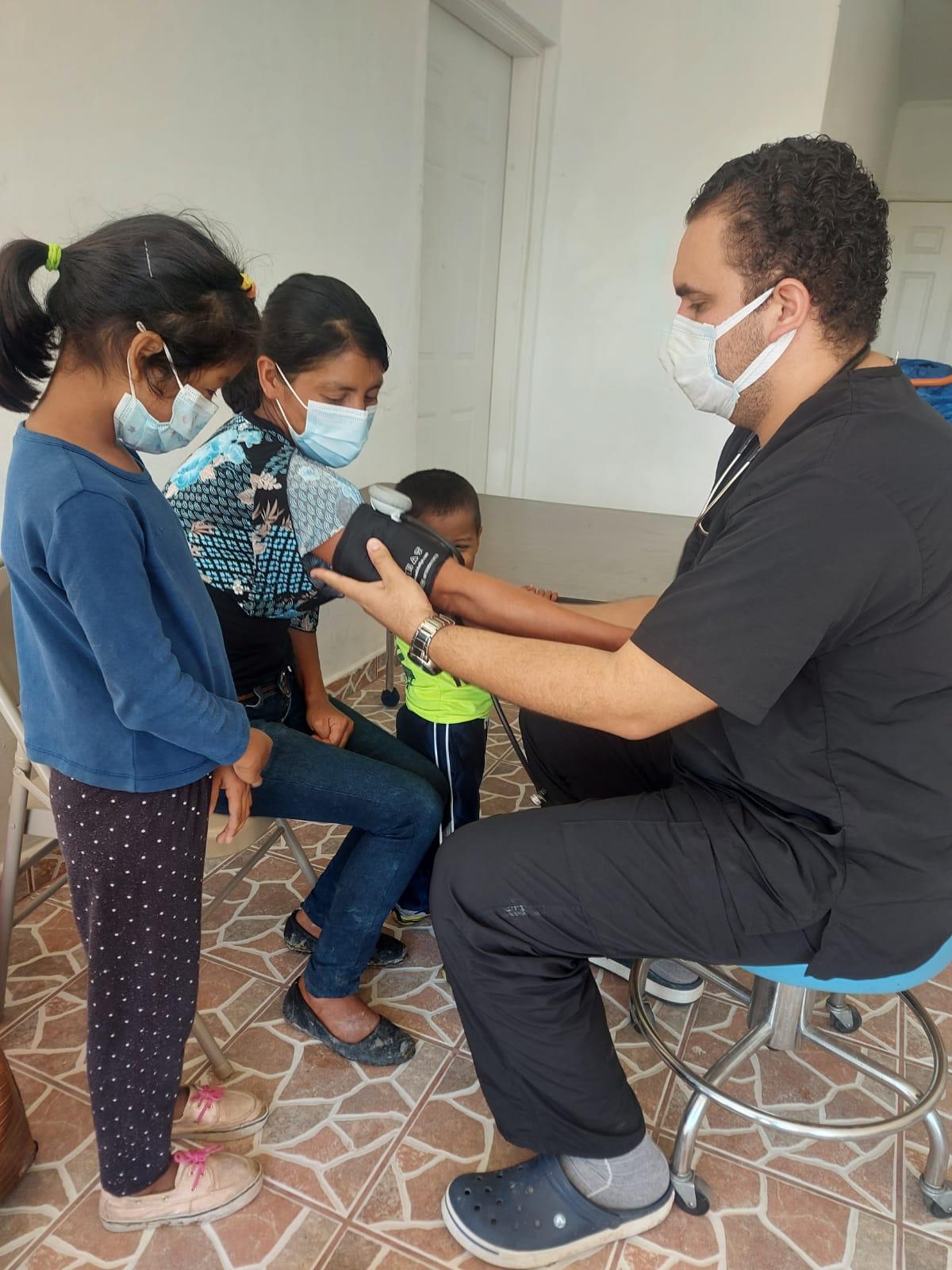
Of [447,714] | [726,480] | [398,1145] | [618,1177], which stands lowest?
[398,1145]

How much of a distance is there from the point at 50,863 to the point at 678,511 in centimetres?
318

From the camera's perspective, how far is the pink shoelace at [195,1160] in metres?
1.21

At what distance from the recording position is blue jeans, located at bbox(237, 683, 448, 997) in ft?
4.48

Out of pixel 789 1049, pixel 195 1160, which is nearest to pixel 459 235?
pixel 789 1049

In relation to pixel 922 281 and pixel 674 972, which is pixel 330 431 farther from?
pixel 922 281

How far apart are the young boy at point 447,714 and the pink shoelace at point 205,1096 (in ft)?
1.62

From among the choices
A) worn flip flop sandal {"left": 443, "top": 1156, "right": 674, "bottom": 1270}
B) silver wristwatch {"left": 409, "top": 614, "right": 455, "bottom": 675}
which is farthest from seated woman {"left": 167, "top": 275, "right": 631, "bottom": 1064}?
worn flip flop sandal {"left": 443, "top": 1156, "right": 674, "bottom": 1270}

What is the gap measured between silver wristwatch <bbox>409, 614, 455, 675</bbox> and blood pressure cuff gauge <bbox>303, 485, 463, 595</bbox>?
3.1 inches

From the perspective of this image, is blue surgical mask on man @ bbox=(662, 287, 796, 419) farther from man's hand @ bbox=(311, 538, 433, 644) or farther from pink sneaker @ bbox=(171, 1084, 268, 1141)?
pink sneaker @ bbox=(171, 1084, 268, 1141)

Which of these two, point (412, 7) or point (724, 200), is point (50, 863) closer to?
point (724, 200)

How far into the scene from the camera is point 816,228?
1.05 m

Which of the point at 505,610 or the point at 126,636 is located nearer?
the point at 126,636

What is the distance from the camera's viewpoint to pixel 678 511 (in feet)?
13.6

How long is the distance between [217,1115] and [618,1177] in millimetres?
623
